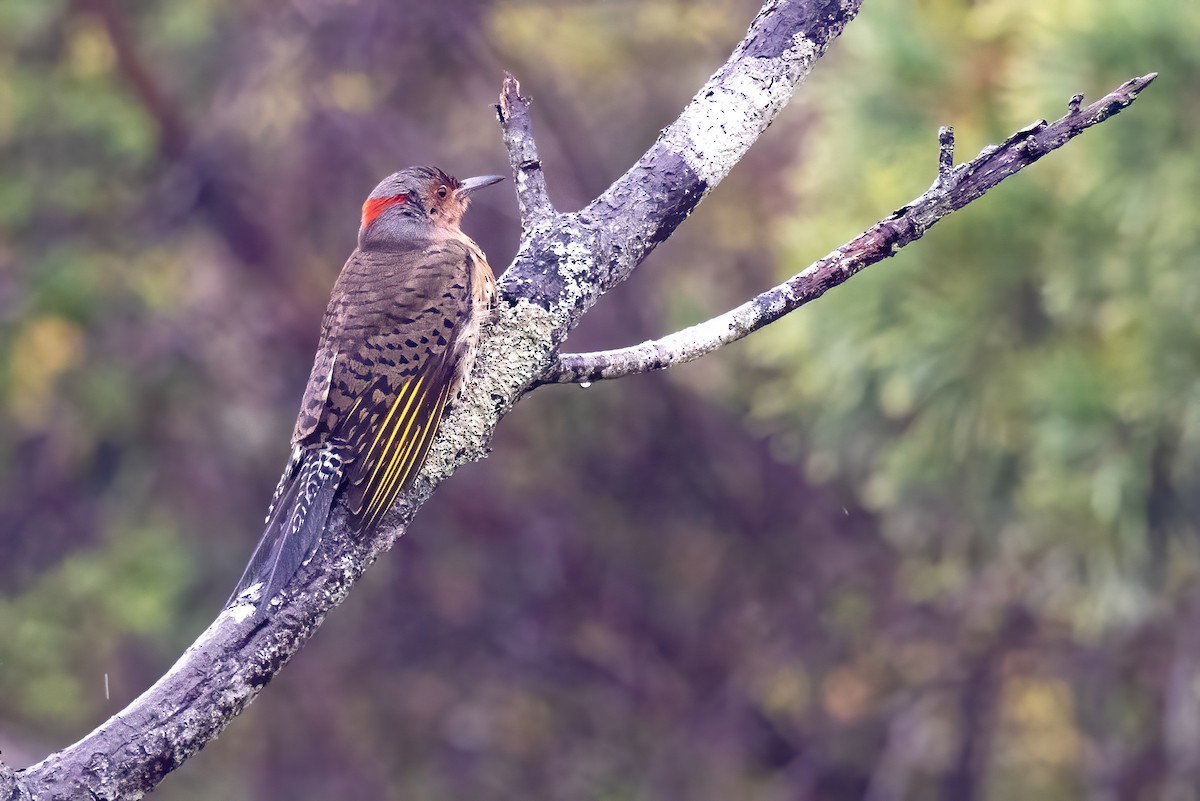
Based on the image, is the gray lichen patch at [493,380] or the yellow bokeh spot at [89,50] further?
the yellow bokeh spot at [89,50]

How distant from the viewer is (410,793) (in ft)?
29.3

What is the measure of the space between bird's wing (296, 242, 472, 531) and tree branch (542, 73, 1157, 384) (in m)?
Answer: 0.39

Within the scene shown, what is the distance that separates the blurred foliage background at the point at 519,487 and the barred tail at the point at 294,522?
115 inches

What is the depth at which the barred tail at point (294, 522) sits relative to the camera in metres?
2.20

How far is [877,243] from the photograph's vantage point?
248cm

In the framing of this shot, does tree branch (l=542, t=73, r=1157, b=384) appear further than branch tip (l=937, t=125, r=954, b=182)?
No

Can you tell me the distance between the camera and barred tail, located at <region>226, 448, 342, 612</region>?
2.20 metres

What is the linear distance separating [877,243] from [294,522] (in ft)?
3.77

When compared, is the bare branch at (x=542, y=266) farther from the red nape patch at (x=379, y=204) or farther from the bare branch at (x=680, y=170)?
the red nape patch at (x=379, y=204)

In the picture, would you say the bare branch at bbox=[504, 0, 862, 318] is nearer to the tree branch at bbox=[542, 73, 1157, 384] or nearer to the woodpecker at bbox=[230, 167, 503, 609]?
the tree branch at bbox=[542, 73, 1157, 384]

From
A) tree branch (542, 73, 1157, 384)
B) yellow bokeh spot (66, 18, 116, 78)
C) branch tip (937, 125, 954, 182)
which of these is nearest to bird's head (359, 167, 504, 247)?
tree branch (542, 73, 1157, 384)

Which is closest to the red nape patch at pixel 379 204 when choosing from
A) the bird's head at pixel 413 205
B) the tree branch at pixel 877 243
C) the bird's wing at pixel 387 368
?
the bird's head at pixel 413 205

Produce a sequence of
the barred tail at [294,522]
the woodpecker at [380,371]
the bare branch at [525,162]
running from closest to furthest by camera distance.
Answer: the barred tail at [294,522], the woodpecker at [380,371], the bare branch at [525,162]

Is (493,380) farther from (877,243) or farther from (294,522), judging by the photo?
(877,243)
